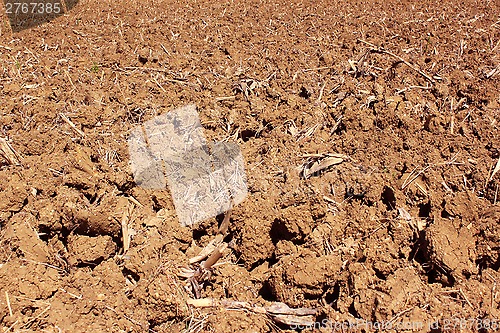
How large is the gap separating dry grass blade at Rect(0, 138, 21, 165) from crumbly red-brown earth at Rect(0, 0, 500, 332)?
0.05 meters

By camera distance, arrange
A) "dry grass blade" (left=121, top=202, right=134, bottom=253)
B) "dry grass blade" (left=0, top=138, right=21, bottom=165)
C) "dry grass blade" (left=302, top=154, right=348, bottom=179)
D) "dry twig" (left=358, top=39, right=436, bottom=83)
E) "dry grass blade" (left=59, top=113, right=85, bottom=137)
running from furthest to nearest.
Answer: "dry twig" (left=358, top=39, right=436, bottom=83)
"dry grass blade" (left=59, top=113, right=85, bottom=137)
"dry grass blade" (left=0, top=138, right=21, bottom=165)
"dry grass blade" (left=302, top=154, right=348, bottom=179)
"dry grass blade" (left=121, top=202, right=134, bottom=253)

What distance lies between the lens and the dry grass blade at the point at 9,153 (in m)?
2.71

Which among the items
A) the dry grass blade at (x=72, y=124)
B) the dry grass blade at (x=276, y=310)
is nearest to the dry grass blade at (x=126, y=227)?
the dry grass blade at (x=276, y=310)

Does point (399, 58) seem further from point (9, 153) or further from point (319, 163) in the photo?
point (9, 153)

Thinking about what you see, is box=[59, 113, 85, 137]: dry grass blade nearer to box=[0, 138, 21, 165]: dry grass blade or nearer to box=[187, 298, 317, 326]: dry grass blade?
box=[0, 138, 21, 165]: dry grass blade

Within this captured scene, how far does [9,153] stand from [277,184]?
1908 millimetres

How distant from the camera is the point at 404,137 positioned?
2.71 m

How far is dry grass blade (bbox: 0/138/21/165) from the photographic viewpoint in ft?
8.90

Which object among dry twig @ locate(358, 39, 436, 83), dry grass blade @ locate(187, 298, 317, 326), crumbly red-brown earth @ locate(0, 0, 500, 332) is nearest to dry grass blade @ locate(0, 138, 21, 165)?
crumbly red-brown earth @ locate(0, 0, 500, 332)

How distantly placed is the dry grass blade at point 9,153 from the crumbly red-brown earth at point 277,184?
0.17ft

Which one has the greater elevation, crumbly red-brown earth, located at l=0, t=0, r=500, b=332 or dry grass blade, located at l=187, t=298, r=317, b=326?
crumbly red-brown earth, located at l=0, t=0, r=500, b=332

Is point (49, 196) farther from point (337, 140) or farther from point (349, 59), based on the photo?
point (349, 59)

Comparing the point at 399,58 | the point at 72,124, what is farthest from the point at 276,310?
the point at 399,58

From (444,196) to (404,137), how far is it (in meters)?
0.58
